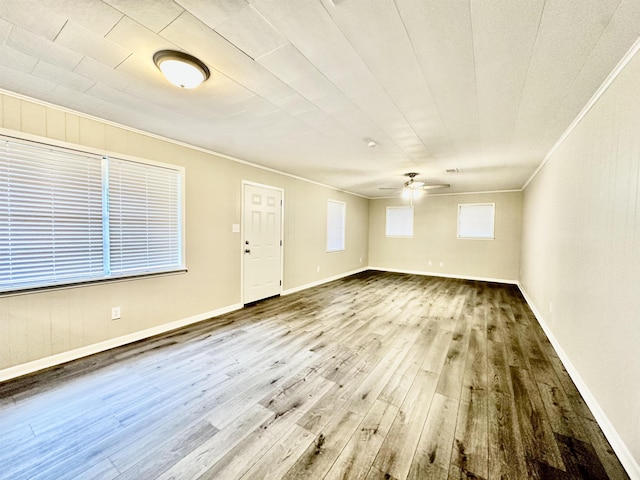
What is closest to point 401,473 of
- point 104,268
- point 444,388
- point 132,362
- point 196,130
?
point 444,388

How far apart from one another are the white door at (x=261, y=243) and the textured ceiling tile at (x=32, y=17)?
2.85 meters

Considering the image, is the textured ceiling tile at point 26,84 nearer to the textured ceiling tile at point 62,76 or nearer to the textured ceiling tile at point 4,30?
the textured ceiling tile at point 62,76

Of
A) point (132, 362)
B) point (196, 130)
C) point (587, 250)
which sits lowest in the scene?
point (132, 362)

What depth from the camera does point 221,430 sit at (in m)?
1.72

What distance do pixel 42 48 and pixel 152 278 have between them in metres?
2.27

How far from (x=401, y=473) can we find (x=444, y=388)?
1013 mm

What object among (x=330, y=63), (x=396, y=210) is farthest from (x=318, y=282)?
(x=330, y=63)

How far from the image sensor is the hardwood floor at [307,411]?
147 cm

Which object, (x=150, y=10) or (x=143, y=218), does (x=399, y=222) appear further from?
(x=150, y=10)

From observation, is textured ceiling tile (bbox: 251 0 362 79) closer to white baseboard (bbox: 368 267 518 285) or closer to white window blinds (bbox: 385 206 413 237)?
white window blinds (bbox: 385 206 413 237)

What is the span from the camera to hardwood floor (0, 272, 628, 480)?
1.47 metres

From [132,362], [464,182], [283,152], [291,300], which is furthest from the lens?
[464,182]

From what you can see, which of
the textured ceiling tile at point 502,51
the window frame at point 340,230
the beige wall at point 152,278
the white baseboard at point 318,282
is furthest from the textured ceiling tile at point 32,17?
the window frame at point 340,230

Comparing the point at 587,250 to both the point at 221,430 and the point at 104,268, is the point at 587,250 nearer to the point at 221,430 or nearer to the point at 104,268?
the point at 221,430
